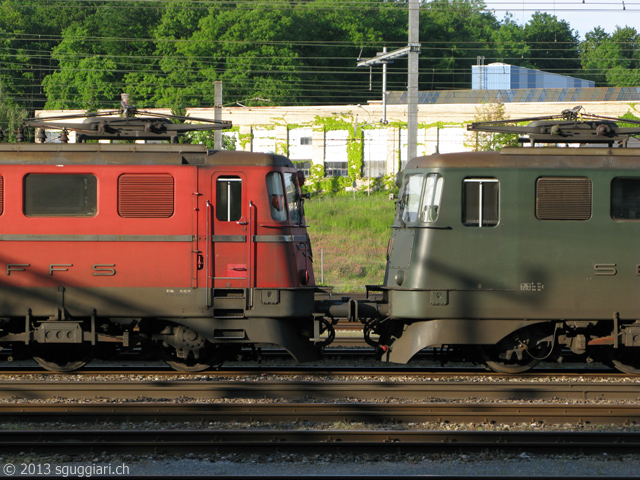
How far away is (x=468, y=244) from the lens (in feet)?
36.8

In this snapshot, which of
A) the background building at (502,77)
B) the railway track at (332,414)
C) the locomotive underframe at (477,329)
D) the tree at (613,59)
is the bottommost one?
the railway track at (332,414)

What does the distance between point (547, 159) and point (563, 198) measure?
64 cm

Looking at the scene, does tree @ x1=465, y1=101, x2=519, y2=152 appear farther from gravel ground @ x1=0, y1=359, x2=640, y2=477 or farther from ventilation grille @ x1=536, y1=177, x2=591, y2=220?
gravel ground @ x1=0, y1=359, x2=640, y2=477

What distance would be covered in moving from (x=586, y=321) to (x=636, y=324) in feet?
2.41

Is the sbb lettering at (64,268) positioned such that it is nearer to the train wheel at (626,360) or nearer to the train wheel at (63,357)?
the train wheel at (63,357)

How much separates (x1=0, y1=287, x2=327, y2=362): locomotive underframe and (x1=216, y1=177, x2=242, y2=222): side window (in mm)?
1141

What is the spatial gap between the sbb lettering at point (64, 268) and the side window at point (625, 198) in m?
7.62

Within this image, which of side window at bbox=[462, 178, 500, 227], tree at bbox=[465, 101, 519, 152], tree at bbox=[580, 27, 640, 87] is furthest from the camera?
tree at bbox=[580, 27, 640, 87]

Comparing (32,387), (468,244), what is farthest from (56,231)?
(468,244)

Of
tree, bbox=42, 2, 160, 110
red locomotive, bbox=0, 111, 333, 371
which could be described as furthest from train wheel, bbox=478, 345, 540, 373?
tree, bbox=42, 2, 160, 110

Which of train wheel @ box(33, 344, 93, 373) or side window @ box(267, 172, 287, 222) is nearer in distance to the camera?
side window @ box(267, 172, 287, 222)

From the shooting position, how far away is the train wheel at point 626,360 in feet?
38.9

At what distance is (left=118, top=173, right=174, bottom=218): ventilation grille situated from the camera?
1124 centimetres

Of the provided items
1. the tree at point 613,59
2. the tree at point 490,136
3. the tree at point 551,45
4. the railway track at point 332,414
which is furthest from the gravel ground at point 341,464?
the tree at point 551,45
